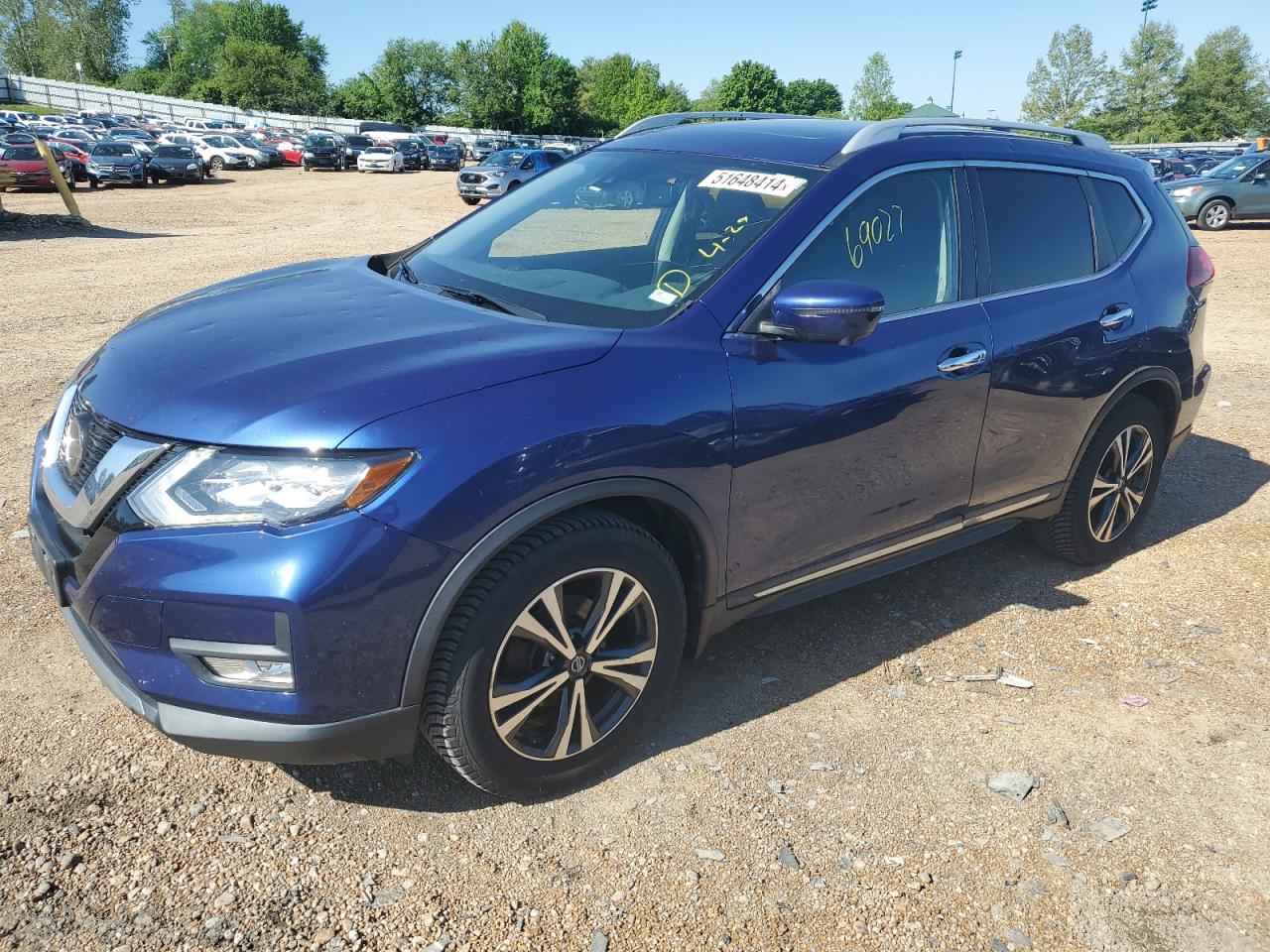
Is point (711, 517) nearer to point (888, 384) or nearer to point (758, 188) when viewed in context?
point (888, 384)

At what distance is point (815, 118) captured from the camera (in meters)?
4.16

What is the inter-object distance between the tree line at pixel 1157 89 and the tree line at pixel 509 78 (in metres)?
0.12

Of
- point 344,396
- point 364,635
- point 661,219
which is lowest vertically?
point 364,635

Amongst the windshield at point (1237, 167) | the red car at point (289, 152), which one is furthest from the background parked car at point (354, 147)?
the windshield at point (1237, 167)

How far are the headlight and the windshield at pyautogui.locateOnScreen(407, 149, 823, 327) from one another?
3.05ft

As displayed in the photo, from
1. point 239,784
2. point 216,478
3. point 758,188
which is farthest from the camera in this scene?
point 758,188

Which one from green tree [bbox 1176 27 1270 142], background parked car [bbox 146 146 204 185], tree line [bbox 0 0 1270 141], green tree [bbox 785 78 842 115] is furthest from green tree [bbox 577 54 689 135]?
background parked car [bbox 146 146 204 185]

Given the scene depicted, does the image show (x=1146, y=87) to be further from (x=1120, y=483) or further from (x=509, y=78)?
(x=1120, y=483)

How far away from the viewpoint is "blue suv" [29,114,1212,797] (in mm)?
2389

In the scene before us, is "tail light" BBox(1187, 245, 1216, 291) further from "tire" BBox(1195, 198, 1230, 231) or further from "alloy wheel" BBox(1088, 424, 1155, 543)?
"tire" BBox(1195, 198, 1230, 231)

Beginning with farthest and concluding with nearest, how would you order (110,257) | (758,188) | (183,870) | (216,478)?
(110,257)
(758,188)
(183,870)
(216,478)

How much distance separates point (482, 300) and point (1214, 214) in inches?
939

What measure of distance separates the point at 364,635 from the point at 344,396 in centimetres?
59

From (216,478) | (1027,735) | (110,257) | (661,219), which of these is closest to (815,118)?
(661,219)
